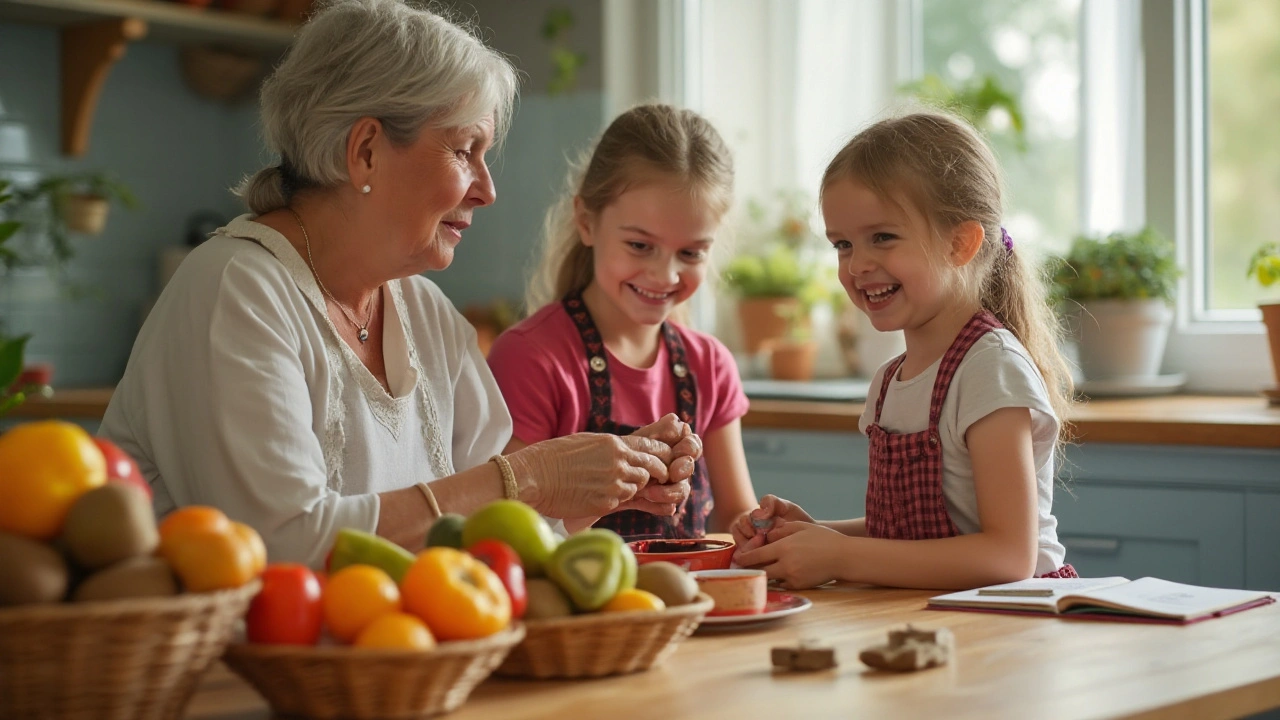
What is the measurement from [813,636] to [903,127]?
33.7 inches

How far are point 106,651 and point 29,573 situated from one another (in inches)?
2.7

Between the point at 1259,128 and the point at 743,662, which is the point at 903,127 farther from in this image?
the point at 1259,128

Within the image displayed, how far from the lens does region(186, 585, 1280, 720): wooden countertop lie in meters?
1.01

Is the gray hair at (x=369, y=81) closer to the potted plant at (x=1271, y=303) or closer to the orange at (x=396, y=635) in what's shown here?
the orange at (x=396, y=635)

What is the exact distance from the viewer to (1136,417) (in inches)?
99.7

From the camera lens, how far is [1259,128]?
307cm

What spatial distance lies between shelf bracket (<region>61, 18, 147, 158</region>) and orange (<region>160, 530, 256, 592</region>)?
3114 mm

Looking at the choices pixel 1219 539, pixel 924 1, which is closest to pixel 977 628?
pixel 1219 539

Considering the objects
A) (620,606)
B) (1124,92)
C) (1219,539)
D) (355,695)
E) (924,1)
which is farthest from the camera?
(924,1)

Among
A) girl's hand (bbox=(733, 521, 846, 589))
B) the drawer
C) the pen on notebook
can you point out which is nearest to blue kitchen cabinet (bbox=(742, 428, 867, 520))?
the drawer

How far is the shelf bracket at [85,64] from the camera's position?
3699mm

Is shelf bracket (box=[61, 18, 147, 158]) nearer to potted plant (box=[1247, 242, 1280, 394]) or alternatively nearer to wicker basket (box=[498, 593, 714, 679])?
potted plant (box=[1247, 242, 1280, 394])

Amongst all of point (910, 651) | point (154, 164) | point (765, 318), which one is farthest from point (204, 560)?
point (154, 164)

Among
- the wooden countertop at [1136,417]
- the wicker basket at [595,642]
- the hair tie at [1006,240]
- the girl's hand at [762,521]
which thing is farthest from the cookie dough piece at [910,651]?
the wooden countertop at [1136,417]
